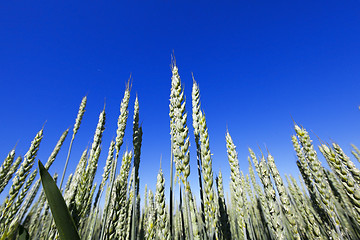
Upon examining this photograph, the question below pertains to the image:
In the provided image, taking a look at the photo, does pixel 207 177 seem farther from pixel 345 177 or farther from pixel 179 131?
pixel 345 177

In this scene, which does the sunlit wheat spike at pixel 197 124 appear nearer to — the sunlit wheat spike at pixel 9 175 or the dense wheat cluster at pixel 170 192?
the dense wheat cluster at pixel 170 192

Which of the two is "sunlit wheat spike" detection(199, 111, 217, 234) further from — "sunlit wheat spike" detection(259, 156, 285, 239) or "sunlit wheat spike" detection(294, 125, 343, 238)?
"sunlit wheat spike" detection(294, 125, 343, 238)

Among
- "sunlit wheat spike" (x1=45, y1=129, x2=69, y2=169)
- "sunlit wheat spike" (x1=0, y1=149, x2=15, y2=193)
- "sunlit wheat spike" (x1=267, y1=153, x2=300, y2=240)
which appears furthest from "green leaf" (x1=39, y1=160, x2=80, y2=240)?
"sunlit wheat spike" (x1=45, y1=129, x2=69, y2=169)

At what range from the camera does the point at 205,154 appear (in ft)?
5.04

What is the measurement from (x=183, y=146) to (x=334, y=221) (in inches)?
116

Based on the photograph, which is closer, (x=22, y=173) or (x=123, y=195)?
(x=123, y=195)

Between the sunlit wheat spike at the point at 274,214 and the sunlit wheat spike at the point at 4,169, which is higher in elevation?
the sunlit wheat spike at the point at 4,169

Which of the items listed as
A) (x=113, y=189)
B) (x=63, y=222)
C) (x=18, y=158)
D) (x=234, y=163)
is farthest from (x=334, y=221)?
(x=18, y=158)

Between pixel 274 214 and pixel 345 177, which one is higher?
pixel 345 177

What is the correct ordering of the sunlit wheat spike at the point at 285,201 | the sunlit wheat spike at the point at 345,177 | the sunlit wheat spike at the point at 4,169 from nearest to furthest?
the sunlit wheat spike at the point at 285,201
the sunlit wheat spike at the point at 345,177
the sunlit wheat spike at the point at 4,169

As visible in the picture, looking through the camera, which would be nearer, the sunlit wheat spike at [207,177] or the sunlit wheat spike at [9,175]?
the sunlit wheat spike at [207,177]

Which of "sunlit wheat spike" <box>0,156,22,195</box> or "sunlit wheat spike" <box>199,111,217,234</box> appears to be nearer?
"sunlit wheat spike" <box>199,111,217,234</box>

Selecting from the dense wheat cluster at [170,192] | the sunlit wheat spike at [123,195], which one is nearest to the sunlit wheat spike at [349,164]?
the dense wheat cluster at [170,192]

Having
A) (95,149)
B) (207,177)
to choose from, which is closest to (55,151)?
(95,149)
